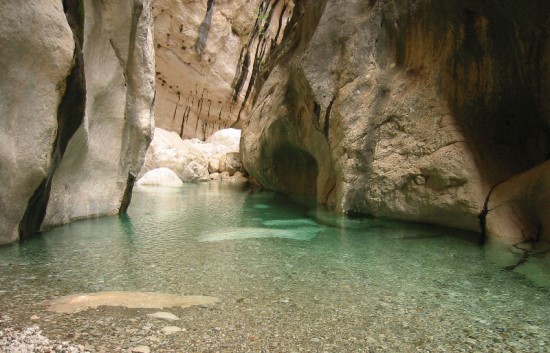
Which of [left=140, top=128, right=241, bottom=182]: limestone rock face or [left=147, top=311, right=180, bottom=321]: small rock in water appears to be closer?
[left=147, top=311, right=180, bottom=321]: small rock in water

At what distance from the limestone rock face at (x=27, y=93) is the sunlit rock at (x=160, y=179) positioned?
9.98 meters

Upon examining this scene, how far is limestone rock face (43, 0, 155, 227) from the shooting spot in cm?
590

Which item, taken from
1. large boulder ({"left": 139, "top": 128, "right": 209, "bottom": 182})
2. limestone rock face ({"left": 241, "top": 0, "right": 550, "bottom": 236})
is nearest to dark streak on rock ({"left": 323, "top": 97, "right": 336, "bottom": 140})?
limestone rock face ({"left": 241, "top": 0, "right": 550, "bottom": 236})

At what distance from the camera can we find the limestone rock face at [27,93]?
4148 millimetres

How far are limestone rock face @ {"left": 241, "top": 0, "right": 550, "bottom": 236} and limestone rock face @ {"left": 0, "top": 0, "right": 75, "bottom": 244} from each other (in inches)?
187


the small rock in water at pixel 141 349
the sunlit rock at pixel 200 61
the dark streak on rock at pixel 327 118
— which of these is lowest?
the small rock in water at pixel 141 349

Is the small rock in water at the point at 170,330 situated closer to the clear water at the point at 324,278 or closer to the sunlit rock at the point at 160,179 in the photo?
the clear water at the point at 324,278

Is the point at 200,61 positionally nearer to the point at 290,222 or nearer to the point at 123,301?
the point at 290,222

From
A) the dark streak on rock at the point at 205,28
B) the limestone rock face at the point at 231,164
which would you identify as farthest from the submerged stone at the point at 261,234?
the dark streak on rock at the point at 205,28

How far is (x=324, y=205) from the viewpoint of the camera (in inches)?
359

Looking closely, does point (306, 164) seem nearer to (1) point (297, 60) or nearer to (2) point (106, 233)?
(1) point (297, 60)

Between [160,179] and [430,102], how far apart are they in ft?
34.3

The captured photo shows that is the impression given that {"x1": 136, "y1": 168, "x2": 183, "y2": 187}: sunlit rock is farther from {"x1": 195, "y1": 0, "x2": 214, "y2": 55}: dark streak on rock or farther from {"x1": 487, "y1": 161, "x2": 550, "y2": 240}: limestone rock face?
{"x1": 487, "y1": 161, "x2": 550, "y2": 240}: limestone rock face

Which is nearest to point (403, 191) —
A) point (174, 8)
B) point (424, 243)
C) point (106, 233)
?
point (424, 243)
